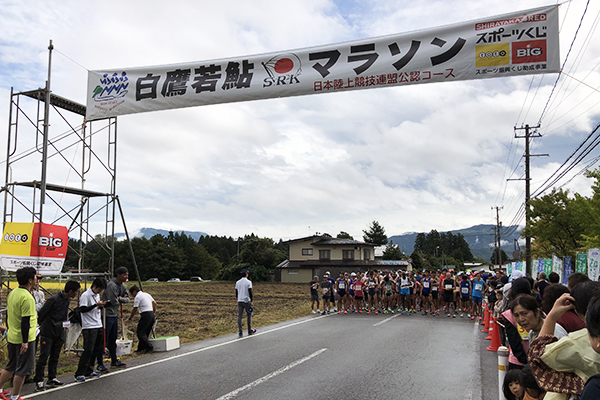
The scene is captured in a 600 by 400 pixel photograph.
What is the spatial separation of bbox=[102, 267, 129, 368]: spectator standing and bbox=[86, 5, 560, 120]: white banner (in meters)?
3.27

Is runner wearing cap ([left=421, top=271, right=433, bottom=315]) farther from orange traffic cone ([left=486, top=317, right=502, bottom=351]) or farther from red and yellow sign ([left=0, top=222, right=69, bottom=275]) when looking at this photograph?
red and yellow sign ([left=0, top=222, right=69, bottom=275])

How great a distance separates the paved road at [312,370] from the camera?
6.45 m

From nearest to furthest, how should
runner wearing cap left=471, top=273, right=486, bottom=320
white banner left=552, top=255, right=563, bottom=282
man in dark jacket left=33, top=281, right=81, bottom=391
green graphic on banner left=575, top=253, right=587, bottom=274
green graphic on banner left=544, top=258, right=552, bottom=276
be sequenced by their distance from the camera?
man in dark jacket left=33, top=281, right=81, bottom=391 < green graphic on banner left=575, top=253, right=587, bottom=274 < runner wearing cap left=471, top=273, right=486, bottom=320 < white banner left=552, top=255, right=563, bottom=282 < green graphic on banner left=544, top=258, right=552, bottom=276

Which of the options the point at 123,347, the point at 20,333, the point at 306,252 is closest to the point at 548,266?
the point at 123,347

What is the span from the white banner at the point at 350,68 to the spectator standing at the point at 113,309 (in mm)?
3265

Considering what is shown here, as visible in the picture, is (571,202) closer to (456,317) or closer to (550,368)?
(456,317)

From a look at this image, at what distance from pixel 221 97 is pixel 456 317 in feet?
44.4

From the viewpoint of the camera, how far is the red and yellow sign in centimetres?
852

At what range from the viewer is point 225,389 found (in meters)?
6.55

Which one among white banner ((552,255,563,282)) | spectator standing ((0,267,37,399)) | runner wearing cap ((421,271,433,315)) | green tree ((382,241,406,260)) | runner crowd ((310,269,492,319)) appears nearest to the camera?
spectator standing ((0,267,37,399))

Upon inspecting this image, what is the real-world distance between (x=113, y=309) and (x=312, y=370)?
3.96m

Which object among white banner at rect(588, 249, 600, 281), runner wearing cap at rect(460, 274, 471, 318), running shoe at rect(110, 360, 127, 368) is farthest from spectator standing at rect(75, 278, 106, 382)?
runner wearing cap at rect(460, 274, 471, 318)

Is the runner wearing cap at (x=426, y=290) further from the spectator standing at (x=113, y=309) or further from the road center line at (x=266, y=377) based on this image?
the spectator standing at (x=113, y=309)

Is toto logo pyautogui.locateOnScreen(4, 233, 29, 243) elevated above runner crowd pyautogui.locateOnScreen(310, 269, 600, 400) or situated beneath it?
elevated above
